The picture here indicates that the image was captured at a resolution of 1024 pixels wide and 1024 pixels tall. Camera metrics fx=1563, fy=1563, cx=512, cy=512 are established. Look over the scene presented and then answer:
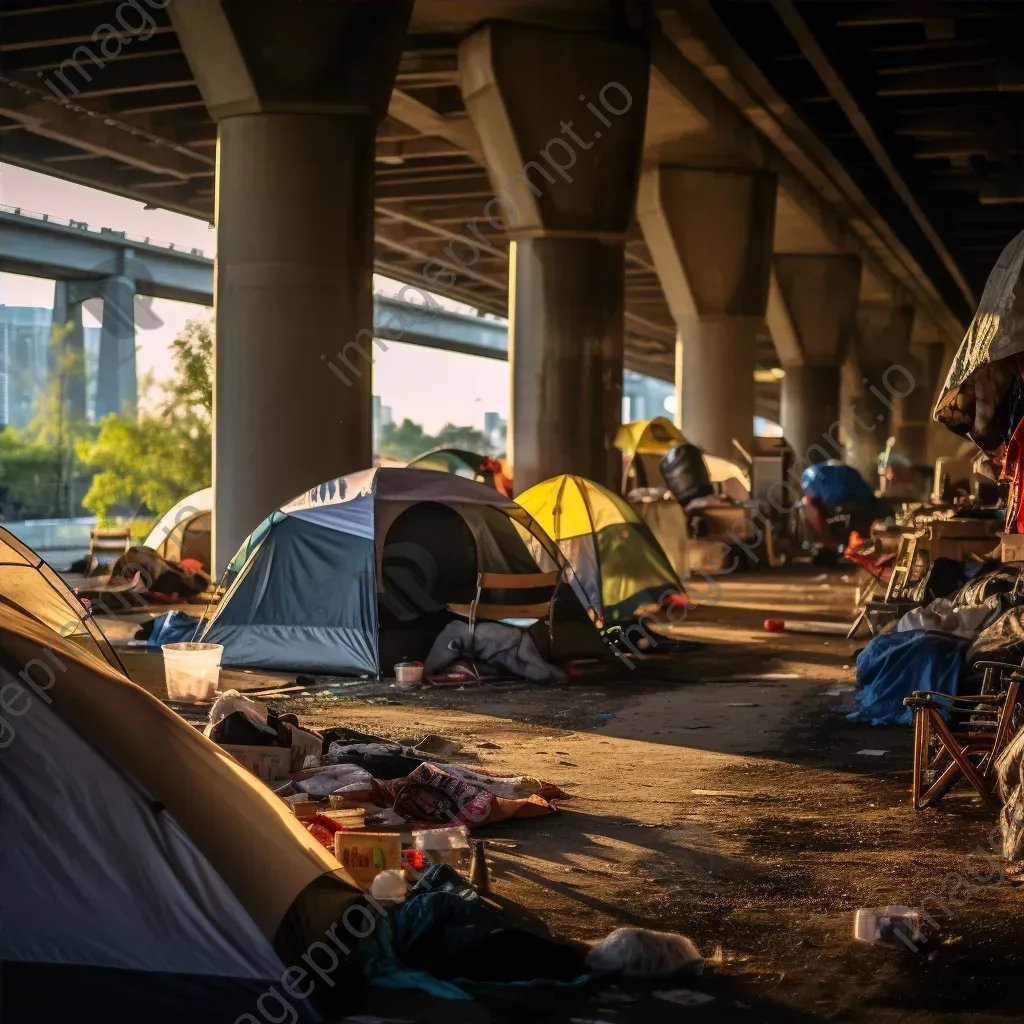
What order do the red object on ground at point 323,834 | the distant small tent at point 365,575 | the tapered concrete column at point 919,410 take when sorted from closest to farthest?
1. the red object on ground at point 323,834
2. the distant small tent at point 365,575
3. the tapered concrete column at point 919,410

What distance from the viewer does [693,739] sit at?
10.7m

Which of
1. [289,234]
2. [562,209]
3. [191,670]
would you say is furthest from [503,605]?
[562,209]

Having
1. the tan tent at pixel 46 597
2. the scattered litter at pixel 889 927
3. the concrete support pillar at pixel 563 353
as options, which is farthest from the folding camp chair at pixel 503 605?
the concrete support pillar at pixel 563 353

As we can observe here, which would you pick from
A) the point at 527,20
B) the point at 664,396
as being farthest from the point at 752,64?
the point at 664,396

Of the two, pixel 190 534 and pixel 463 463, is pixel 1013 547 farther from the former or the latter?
pixel 463 463

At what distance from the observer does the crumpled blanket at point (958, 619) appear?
11.6 metres

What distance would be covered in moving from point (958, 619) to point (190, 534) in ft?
44.9

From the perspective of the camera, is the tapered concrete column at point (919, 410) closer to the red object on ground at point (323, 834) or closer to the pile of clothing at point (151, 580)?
the pile of clothing at point (151, 580)

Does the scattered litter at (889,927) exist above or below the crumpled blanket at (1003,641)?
below

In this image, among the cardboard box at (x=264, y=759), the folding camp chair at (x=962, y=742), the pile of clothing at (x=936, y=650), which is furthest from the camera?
the pile of clothing at (x=936, y=650)

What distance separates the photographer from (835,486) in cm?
3338

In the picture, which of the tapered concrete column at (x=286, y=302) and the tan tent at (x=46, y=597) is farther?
the tapered concrete column at (x=286, y=302)

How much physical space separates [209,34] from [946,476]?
11.4 m

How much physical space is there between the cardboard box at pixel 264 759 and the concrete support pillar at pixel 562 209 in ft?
46.5
